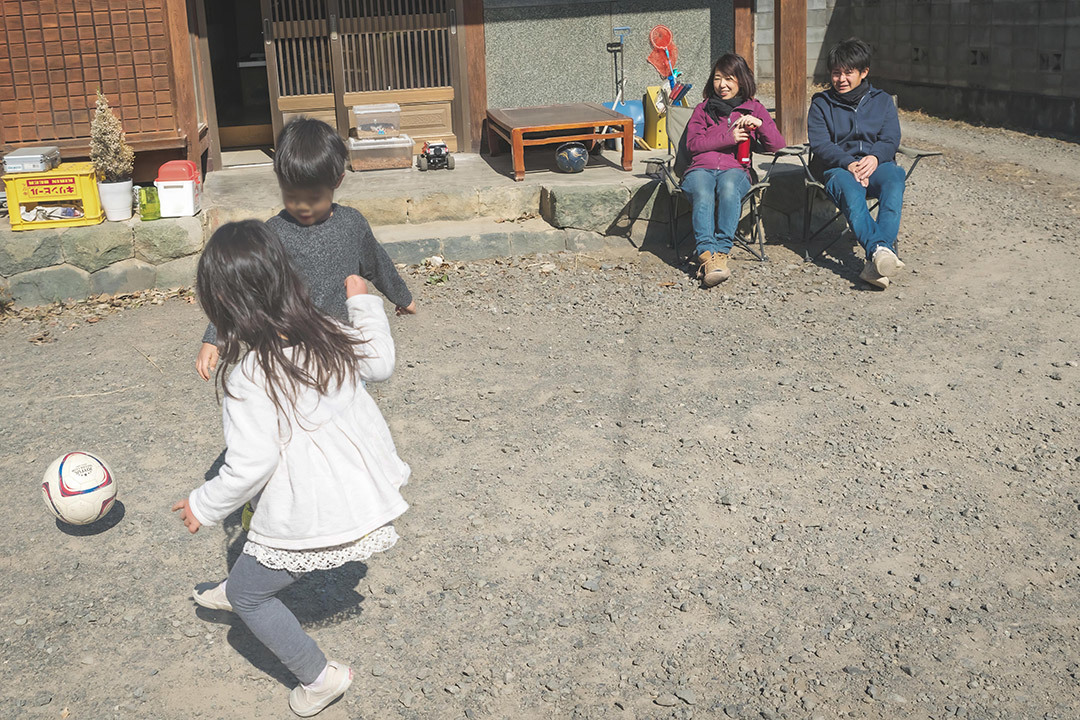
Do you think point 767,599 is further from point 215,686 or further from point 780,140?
point 780,140

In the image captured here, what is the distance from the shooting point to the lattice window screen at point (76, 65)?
7344 millimetres

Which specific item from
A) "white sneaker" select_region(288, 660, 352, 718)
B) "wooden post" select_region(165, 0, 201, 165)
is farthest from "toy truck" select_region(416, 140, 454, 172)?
"white sneaker" select_region(288, 660, 352, 718)

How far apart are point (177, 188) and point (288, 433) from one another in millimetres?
4767

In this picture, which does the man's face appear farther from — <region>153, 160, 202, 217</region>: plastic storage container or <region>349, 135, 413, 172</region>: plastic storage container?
<region>153, 160, 202, 217</region>: plastic storage container

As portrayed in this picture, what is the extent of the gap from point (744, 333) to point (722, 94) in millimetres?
1874

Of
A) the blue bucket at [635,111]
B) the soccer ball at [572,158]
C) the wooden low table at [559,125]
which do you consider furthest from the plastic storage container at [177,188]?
the blue bucket at [635,111]

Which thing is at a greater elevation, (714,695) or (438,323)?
(438,323)

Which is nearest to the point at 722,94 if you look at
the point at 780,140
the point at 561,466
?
the point at 780,140

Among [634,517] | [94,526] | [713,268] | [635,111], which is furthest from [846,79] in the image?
[94,526]

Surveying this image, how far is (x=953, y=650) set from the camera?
3.11 metres

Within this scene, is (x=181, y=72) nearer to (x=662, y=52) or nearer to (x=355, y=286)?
(x=662, y=52)

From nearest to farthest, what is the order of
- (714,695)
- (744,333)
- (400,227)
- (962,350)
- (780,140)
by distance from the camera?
(714,695), (962,350), (744,333), (780,140), (400,227)

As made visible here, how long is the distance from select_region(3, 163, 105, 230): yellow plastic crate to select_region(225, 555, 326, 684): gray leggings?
4.71 m

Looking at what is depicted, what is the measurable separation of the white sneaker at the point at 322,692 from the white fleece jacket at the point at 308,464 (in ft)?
1.45
